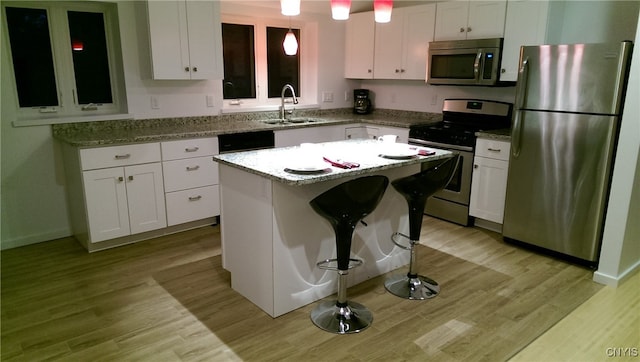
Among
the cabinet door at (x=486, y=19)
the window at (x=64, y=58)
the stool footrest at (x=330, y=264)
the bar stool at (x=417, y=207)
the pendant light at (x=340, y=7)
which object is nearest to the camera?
the pendant light at (x=340, y=7)

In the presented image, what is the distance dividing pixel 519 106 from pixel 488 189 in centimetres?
83

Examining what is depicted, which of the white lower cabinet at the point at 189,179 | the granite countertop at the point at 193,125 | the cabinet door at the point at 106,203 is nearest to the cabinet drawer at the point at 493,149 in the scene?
the granite countertop at the point at 193,125

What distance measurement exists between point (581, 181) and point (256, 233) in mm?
2421

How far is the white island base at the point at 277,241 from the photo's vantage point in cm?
246

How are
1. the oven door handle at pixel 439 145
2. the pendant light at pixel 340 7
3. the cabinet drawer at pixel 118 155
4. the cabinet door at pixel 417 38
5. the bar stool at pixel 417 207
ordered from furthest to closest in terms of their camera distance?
the cabinet door at pixel 417 38 < the oven door handle at pixel 439 145 < the cabinet drawer at pixel 118 155 < the bar stool at pixel 417 207 < the pendant light at pixel 340 7

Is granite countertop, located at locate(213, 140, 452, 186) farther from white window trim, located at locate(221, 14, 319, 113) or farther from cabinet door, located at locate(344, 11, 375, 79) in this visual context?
cabinet door, located at locate(344, 11, 375, 79)

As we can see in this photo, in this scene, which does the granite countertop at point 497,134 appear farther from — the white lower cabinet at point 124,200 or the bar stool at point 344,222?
the white lower cabinet at point 124,200

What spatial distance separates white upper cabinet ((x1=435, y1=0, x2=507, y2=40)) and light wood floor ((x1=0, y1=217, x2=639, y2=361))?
2.04 m

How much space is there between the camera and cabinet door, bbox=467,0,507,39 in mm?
3889

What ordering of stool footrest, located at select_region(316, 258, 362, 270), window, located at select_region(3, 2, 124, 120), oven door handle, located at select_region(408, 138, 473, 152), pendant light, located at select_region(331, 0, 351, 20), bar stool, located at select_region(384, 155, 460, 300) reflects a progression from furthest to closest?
oven door handle, located at select_region(408, 138, 473, 152), window, located at select_region(3, 2, 124, 120), bar stool, located at select_region(384, 155, 460, 300), stool footrest, located at select_region(316, 258, 362, 270), pendant light, located at select_region(331, 0, 351, 20)

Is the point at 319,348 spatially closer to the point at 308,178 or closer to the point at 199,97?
the point at 308,178

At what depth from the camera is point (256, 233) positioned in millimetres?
2570

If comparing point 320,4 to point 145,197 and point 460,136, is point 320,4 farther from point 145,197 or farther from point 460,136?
point 145,197

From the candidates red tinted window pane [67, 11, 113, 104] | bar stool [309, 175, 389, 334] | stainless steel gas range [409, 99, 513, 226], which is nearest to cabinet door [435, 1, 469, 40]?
stainless steel gas range [409, 99, 513, 226]
